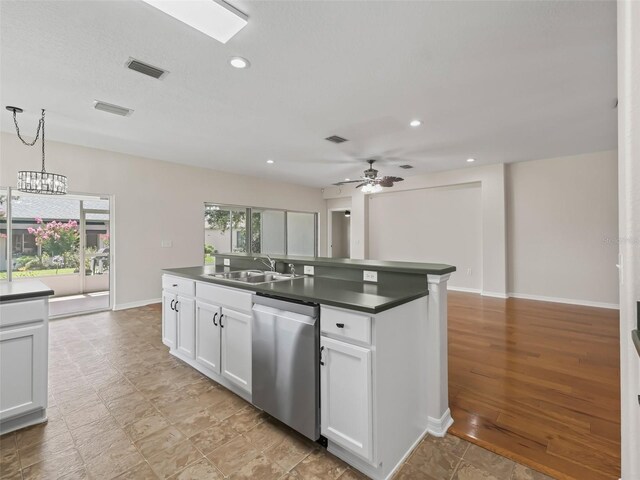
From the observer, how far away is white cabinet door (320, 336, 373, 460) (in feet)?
5.01

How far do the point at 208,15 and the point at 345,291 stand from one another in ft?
Result: 6.43

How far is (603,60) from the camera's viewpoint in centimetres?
240

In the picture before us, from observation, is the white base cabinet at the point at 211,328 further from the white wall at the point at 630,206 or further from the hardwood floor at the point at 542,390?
the white wall at the point at 630,206

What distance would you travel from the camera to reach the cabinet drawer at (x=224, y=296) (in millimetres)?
2216

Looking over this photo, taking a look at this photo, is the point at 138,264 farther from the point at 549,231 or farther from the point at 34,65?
the point at 549,231

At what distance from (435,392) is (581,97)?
330cm

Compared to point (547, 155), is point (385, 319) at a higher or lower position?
lower

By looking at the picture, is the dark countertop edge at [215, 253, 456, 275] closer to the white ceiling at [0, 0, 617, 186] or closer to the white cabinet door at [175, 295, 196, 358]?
the white cabinet door at [175, 295, 196, 358]

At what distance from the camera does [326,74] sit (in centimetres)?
260

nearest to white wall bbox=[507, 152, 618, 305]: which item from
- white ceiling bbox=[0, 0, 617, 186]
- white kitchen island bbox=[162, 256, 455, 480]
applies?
white ceiling bbox=[0, 0, 617, 186]

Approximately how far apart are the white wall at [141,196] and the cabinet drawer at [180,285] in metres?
2.68

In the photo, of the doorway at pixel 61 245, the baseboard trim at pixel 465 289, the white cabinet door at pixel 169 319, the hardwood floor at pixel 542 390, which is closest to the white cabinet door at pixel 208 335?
the white cabinet door at pixel 169 319

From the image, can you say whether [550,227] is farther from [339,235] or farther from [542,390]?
[339,235]

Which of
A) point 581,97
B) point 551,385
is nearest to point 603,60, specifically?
point 581,97
